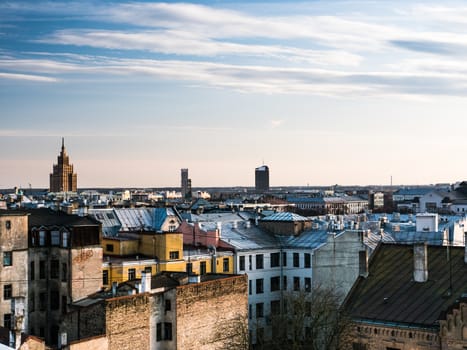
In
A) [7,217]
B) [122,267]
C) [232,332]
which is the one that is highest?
[7,217]

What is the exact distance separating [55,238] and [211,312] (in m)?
12.6

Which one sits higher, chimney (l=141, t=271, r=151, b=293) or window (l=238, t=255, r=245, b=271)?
chimney (l=141, t=271, r=151, b=293)

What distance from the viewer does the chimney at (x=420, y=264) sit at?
1660 inches

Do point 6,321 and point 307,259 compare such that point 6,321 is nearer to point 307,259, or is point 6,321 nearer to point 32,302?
point 32,302

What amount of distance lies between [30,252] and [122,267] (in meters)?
6.94

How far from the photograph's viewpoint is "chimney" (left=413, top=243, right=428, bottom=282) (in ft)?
138

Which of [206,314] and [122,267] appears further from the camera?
[122,267]

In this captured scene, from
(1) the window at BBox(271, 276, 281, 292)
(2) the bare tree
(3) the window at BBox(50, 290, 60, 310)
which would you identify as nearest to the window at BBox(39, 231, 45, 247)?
(3) the window at BBox(50, 290, 60, 310)

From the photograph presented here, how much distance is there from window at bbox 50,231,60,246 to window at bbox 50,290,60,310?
3.42m

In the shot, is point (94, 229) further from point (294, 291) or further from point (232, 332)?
point (294, 291)

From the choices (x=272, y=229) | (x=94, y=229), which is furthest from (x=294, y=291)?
(x=94, y=229)

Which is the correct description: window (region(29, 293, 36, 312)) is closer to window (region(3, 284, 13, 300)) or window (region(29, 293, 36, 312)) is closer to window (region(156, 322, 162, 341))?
window (region(3, 284, 13, 300))

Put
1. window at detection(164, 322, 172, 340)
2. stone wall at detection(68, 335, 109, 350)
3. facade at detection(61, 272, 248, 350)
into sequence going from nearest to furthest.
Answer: stone wall at detection(68, 335, 109, 350), facade at detection(61, 272, 248, 350), window at detection(164, 322, 172, 340)

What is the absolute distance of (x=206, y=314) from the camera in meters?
50.5
